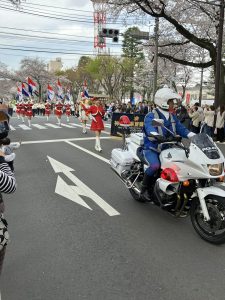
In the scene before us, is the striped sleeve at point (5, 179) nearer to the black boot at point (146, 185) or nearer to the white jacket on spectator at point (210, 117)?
the black boot at point (146, 185)

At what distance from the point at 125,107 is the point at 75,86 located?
1806 inches

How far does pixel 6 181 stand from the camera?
2.58 metres

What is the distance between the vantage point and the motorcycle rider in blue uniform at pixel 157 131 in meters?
5.19

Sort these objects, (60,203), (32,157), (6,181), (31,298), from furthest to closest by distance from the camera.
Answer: (32,157) → (60,203) → (31,298) → (6,181)

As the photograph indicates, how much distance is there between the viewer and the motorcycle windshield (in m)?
4.31

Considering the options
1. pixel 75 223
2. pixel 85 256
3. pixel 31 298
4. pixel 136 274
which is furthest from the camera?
pixel 75 223

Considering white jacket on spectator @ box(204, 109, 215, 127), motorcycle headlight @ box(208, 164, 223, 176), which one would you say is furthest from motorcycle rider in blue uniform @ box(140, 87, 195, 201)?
white jacket on spectator @ box(204, 109, 215, 127)

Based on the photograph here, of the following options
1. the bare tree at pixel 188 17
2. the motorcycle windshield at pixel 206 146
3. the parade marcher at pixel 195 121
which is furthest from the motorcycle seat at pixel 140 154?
the bare tree at pixel 188 17

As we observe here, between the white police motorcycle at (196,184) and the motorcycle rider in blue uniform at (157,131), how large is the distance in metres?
0.13

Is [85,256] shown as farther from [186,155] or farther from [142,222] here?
[186,155]

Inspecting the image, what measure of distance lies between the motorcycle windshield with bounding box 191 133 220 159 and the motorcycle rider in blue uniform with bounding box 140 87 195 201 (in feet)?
2.08

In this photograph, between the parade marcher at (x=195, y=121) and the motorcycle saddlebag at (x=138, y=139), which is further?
the parade marcher at (x=195, y=121)

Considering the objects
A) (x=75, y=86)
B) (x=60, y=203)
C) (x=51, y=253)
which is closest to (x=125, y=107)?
(x=60, y=203)

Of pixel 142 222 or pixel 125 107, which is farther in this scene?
pixel 125 107
